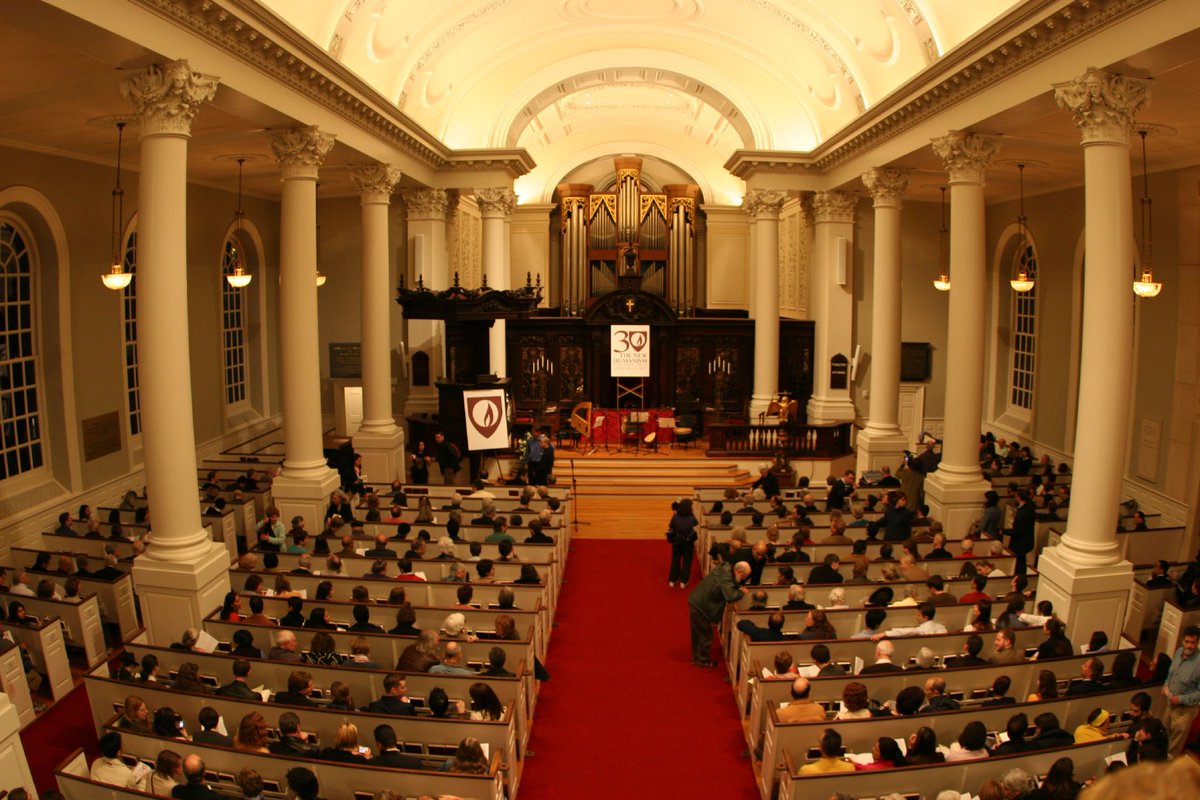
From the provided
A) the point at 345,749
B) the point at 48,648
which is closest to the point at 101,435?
the point at 48,648

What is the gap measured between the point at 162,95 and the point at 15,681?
21.7ft

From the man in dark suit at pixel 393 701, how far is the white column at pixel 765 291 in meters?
17.6

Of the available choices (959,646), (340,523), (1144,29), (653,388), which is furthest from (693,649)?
(653,388)

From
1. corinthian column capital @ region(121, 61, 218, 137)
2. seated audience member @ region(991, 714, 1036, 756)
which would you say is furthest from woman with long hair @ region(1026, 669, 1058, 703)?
corinthian column capital @ region(121, 61, 218, 137)

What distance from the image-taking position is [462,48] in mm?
20000

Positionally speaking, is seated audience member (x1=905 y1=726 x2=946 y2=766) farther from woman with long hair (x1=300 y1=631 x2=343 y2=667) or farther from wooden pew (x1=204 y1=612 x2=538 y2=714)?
woman with long hair (x1=300 y1=631 x2=343 y2=667)

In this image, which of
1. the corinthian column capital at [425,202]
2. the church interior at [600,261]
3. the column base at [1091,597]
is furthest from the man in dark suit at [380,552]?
the corinthian column capital at [425,202]

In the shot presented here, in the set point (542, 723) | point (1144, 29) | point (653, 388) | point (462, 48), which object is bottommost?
point (542, 723)

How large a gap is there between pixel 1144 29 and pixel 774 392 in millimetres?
15326

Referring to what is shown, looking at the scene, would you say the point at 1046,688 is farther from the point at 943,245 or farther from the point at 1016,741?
the point at 943,245

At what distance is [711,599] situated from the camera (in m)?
10.6

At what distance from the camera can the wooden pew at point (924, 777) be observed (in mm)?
6625

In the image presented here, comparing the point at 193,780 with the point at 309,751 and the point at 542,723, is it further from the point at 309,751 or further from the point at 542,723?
the point at 542,723

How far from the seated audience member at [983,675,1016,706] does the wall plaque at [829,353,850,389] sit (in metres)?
16.0
